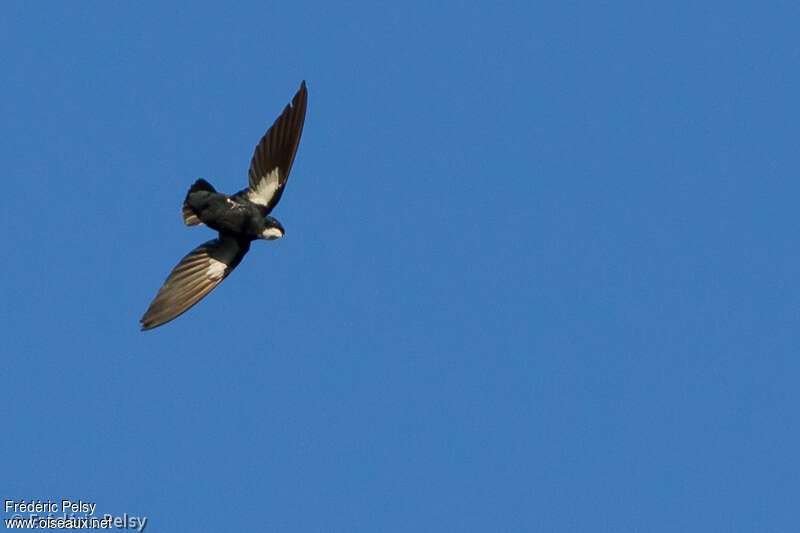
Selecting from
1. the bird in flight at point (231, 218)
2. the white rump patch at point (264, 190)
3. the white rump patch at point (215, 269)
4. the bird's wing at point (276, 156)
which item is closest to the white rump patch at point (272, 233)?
the bird in flight at point (231, 218)

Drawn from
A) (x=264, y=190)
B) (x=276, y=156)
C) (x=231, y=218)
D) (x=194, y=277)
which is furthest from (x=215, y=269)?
(x=276, y=156)

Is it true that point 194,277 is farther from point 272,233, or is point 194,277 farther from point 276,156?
point 276,156

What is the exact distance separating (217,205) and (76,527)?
12.7 ft

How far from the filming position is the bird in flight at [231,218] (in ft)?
56.3

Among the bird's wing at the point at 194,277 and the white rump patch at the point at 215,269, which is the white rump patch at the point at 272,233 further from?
the white rump patch at the point at 215,269

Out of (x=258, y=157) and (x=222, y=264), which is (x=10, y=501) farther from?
(x=258, y=157)

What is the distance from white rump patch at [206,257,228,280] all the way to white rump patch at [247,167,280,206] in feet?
2.69

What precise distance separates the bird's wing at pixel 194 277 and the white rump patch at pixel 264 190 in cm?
52

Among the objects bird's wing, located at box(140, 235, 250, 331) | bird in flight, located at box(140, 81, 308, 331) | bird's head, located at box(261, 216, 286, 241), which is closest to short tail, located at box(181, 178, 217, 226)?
bird in flight, located at box(140, 81, 308, 331)

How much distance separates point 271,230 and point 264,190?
1.70 feet

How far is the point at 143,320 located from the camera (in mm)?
16938

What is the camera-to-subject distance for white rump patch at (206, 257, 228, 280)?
17.5 m

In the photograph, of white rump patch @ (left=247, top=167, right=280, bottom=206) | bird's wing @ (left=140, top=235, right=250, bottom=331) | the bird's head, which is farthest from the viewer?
white rump patch @ (left=247, top=167, right=280, bottom=206)

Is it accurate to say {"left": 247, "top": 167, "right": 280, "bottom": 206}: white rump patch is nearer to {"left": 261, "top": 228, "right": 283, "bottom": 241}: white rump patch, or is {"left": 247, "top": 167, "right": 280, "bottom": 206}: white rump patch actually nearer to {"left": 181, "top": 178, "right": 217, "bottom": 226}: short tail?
{"left": 261, "top": 228, "right": 283, "bottom": 241}: white rump patch
